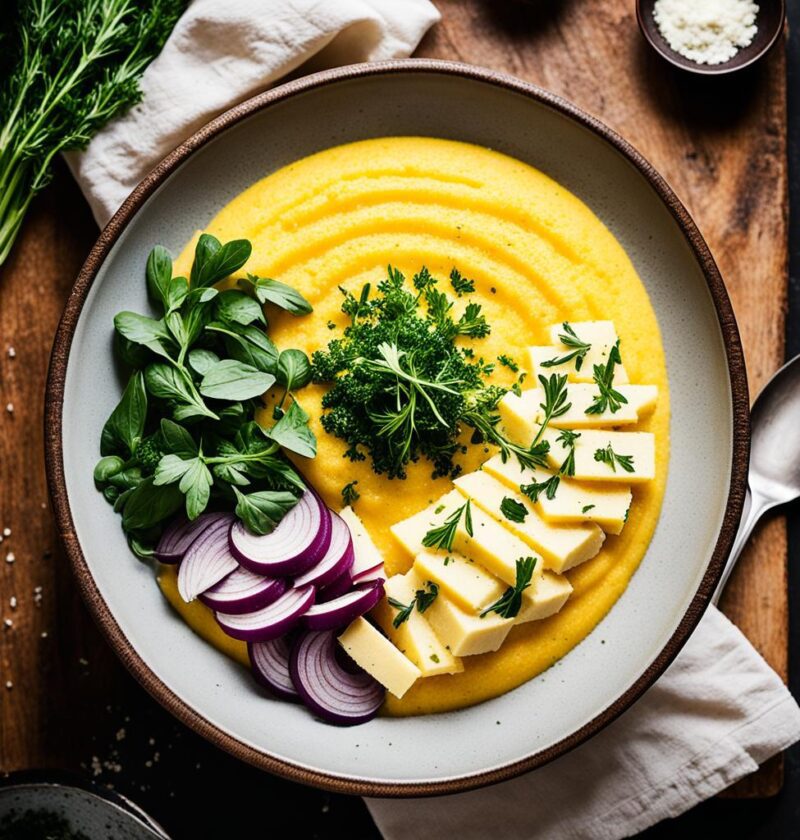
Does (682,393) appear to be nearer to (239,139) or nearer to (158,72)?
(239,139)

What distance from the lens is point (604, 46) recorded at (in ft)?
11.8

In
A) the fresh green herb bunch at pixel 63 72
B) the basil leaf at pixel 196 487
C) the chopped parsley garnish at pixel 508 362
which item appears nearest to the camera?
the basil leaf at pixel 196 487

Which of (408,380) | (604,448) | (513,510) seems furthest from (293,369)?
(604,448)

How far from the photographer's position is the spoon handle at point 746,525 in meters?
3.50

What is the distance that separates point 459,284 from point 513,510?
817mm

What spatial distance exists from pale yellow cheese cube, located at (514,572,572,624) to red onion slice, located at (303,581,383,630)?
497 millimetres

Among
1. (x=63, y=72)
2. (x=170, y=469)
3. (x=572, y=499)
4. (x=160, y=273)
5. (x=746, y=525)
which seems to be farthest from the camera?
(x=746, y=525)

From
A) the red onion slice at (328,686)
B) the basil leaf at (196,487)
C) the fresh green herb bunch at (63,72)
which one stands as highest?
the fresh green herb bunch at (63,72)

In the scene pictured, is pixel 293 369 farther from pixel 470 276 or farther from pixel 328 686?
pixel 328 686

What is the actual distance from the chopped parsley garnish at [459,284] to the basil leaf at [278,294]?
0.52 m

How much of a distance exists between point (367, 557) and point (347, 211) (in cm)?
125

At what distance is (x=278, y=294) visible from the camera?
313 centimetres

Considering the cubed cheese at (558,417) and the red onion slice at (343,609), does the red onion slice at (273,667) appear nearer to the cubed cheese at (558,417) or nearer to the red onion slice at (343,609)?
the red onion slice at (343,609)

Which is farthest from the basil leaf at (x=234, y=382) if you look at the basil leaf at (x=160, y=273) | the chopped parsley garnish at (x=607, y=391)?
the chopped parsley garnish at (x=607, y=391)
